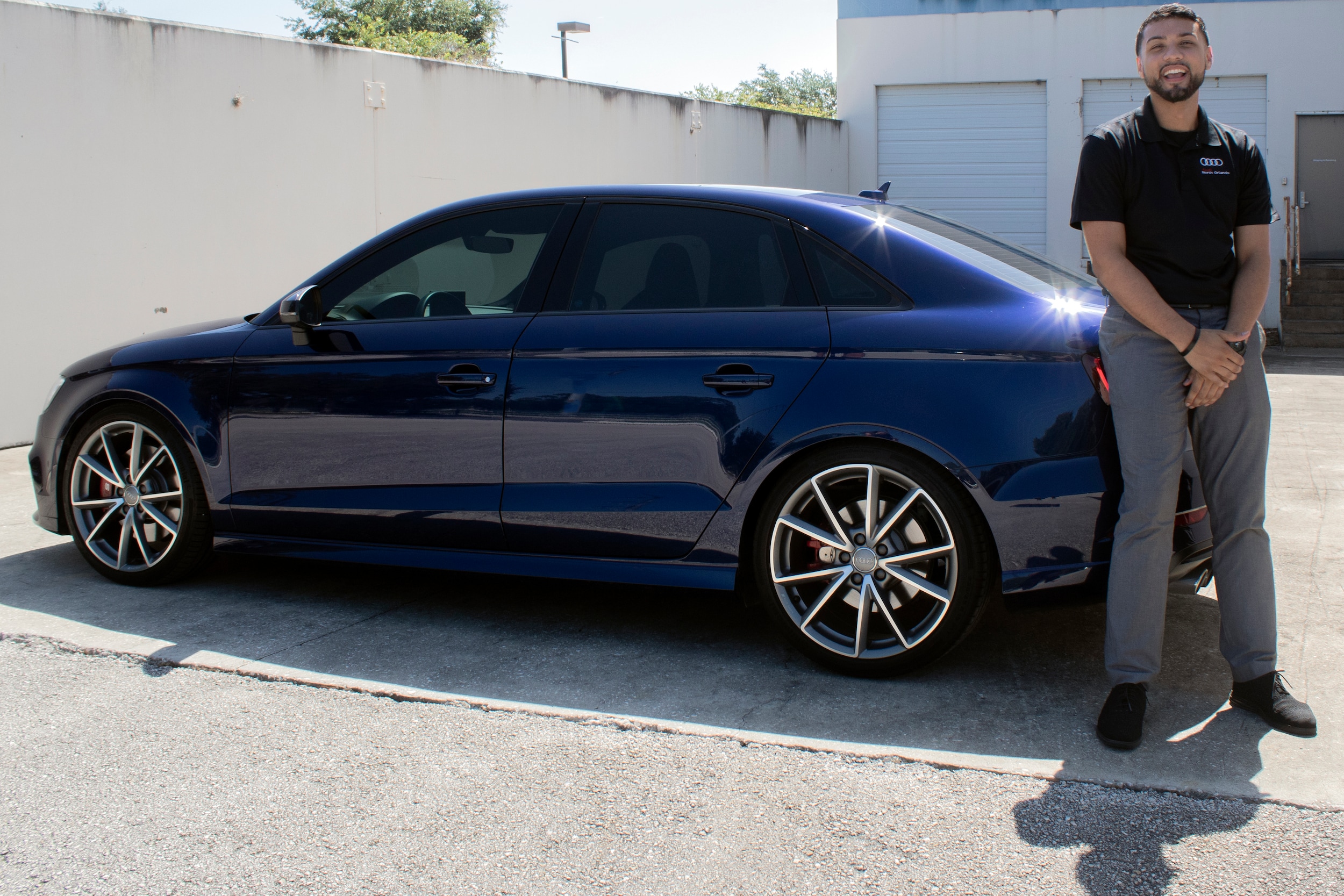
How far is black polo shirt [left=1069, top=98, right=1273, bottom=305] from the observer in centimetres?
316

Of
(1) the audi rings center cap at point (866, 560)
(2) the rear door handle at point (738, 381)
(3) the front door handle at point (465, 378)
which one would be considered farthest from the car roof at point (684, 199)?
(1) the audi rings center cap at point (866, 560)

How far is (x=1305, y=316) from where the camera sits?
51.9 ft

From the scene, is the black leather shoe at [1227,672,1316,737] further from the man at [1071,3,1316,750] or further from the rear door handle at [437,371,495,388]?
the rear door handle at [437,371,495,388]

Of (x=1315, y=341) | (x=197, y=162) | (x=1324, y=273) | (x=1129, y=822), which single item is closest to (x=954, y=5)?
(x=1324, y=273)

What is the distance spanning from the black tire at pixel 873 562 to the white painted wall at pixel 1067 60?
1420 centimetres

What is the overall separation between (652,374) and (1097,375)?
4.23 feet

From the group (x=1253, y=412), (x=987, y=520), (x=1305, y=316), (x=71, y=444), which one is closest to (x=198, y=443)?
(x=71, y=444)

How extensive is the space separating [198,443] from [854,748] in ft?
8.89

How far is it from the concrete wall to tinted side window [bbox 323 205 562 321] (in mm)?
5656

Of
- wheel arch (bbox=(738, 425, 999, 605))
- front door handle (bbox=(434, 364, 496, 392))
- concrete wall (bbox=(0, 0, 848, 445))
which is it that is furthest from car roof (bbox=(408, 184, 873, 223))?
concrete wall (bbox=(0, 0, 848, 445))

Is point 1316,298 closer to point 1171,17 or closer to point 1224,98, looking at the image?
point 1224,98

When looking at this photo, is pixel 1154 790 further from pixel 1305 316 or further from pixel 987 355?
pixel 1305 316

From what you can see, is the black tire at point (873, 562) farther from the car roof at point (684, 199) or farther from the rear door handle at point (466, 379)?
the rear door handle at point (466, 379)

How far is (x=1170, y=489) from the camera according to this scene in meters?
3.17
